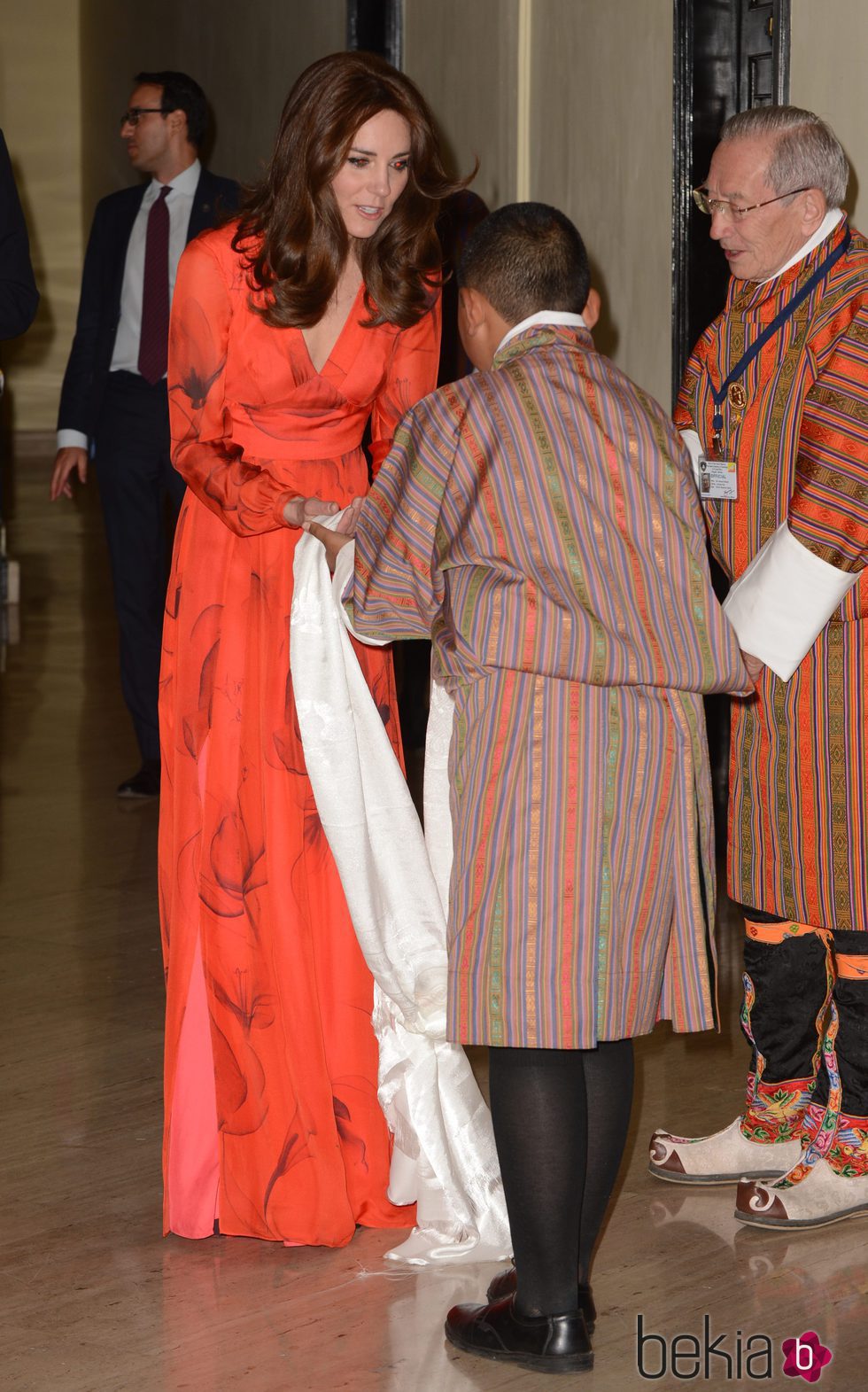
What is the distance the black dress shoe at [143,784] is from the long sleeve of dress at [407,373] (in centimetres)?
278

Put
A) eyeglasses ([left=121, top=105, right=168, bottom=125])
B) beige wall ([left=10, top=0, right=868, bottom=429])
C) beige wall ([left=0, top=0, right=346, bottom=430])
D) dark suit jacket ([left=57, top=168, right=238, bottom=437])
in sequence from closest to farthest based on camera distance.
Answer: beige wall ([left=10, top=0, right=868, bottom=429]) → eyeglasses ([left=121, top=105, right=168, bottom=125]) → dark suit jacket ([left=57, top=168, right=238, bottom=437]) → beige wall ([left=0, top=0, right=346, bottom=430])

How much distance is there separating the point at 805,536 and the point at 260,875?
2.83 feet

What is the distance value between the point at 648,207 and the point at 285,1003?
8.53 ft

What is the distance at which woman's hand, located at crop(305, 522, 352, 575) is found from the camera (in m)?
2.26

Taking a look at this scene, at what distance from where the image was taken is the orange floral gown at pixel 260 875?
8.13 ft

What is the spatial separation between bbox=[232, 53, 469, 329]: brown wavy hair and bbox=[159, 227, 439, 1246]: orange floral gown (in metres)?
0.05

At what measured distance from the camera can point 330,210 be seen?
2.41 m

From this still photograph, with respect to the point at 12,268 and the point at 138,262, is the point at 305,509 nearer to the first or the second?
the point at 12,268

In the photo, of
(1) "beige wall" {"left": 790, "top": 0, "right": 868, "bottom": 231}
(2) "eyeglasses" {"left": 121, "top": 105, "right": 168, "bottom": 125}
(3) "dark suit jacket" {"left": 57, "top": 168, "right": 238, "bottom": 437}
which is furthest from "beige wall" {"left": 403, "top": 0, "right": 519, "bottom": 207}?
(1) "beige wall" {"left": 790, "top": 0, "right": 868, "bottom": 231}

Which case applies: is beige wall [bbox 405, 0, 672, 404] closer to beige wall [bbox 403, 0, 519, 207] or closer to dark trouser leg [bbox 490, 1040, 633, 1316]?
beige wall [bbox 403, 0, 519, 207]

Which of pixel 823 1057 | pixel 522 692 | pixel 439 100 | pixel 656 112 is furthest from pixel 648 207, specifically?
pixel 522 692

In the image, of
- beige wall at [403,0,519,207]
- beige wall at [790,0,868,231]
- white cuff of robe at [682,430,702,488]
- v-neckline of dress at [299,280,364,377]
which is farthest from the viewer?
beige wall at [403,0,519,207]

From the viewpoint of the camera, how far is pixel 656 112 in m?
4.33

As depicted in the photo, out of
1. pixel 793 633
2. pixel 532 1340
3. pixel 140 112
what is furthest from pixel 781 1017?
pixel 140 112
